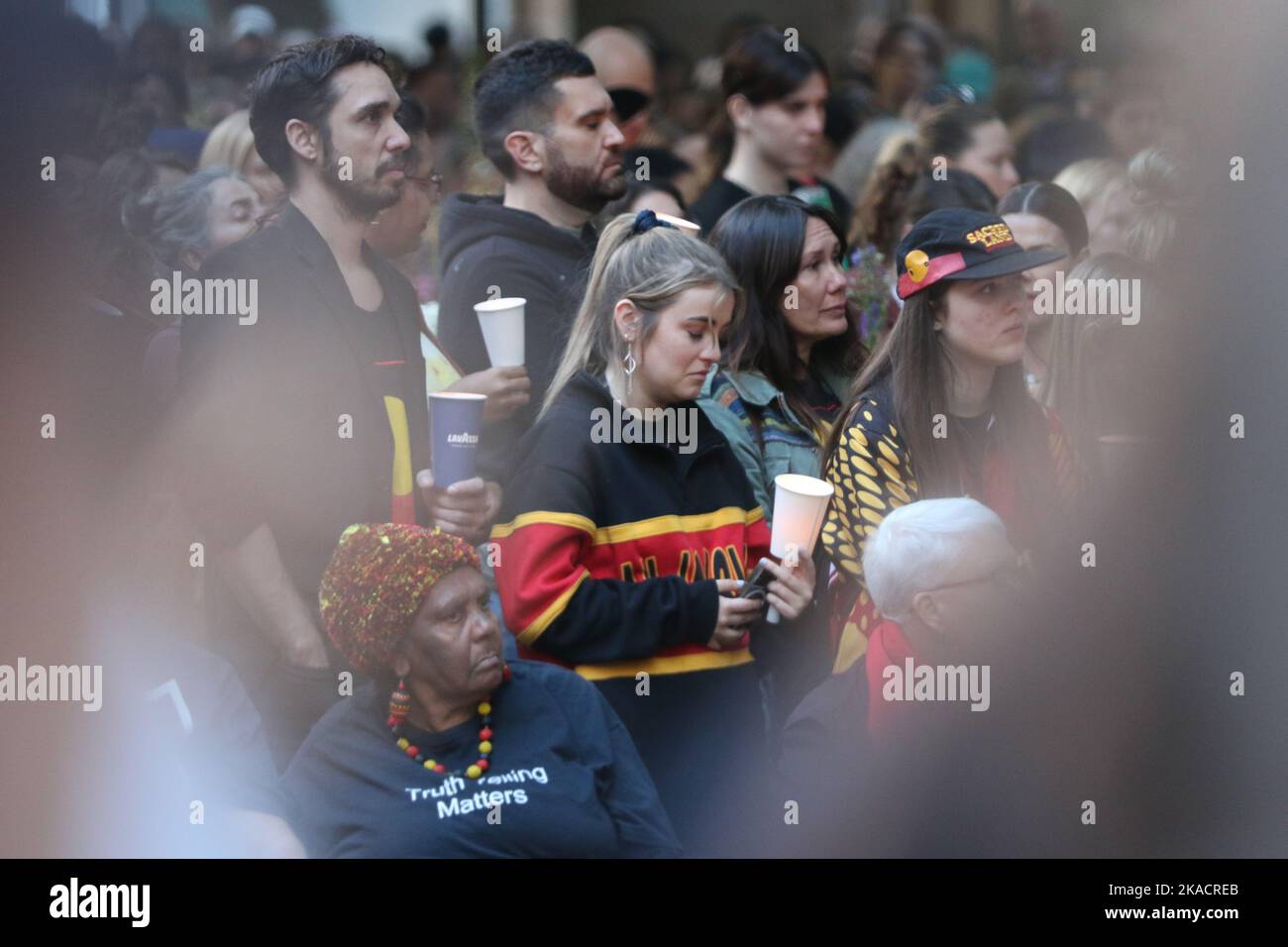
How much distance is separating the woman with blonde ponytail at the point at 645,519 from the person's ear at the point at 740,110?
112 centimetres

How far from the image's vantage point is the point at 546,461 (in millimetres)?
3770

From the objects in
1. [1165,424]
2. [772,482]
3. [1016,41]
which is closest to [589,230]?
[772,482]

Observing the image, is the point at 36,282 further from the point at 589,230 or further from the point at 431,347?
Answer: the point at 589,230

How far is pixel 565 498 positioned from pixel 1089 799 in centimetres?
150

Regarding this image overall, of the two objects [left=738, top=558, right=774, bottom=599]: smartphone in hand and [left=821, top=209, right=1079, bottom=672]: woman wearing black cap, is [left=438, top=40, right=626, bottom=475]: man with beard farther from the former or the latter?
[left=821, top=209, right=1079, bottom=672]: woman wearing black cap

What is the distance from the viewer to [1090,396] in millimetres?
4168

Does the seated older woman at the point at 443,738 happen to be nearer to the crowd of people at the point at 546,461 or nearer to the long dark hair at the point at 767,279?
the crowd of people at the point at 546,461

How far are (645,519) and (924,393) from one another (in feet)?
2.38

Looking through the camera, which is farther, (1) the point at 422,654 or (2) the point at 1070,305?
(2) the point at 1070,305

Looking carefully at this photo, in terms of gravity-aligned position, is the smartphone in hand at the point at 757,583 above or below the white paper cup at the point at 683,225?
below

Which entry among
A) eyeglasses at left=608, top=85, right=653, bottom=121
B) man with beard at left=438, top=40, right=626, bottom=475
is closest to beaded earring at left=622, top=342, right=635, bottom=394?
man with beard at left=438, top=40, right=626, bottom=475

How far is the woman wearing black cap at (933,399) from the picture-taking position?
3885 millimetres

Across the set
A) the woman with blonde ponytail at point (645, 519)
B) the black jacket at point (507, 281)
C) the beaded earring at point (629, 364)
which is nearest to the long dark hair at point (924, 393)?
the woman with blonde ponytail at point (645, 519)

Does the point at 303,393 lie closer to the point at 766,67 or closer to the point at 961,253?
the point at 961,253
